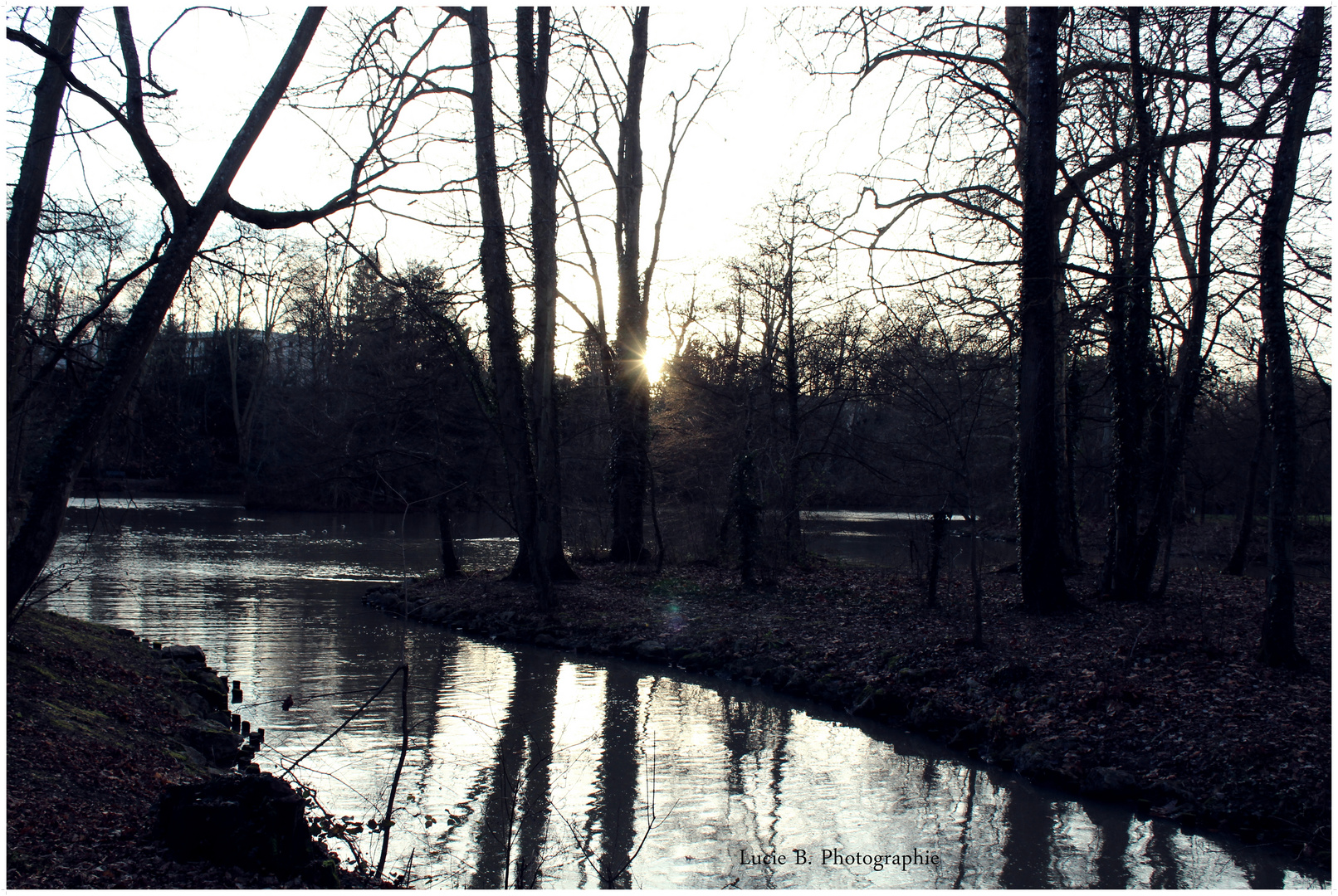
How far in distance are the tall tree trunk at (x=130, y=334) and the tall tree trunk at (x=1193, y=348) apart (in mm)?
7618

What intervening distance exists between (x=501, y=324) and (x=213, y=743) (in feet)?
24.3

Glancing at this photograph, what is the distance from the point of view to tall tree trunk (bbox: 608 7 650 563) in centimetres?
1850

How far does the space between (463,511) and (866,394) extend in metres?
26.4

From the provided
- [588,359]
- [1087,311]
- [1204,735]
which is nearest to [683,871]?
[1204,735]

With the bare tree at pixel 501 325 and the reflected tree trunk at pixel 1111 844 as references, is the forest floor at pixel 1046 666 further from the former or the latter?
the bare tree at pixel 501 325

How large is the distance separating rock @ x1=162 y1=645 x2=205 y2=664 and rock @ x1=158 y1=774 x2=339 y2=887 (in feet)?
21.1

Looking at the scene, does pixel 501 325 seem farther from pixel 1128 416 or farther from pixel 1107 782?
pixel 1107 782

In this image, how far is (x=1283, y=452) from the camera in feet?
24.6

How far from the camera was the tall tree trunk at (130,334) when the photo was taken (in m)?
5.19

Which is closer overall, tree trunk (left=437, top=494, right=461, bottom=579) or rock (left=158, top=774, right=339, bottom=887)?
rock (left=158, top=774, right=339, bottom=887)

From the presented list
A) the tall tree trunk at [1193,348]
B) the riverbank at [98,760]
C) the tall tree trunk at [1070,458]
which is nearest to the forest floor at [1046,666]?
the tall tree trunk at [1193,348]

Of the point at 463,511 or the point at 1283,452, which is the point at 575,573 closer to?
the point at 1283,452

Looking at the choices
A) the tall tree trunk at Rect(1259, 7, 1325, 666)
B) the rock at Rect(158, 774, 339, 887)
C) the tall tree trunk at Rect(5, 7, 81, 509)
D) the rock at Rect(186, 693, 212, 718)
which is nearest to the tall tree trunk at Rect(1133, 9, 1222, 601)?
the tall tree trunk at Rect(1259, 7, 1325, 666)

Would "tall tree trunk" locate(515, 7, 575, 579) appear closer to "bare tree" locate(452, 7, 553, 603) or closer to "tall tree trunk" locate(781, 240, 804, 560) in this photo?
"bare tree" locate(452, 7, 553, 603)
